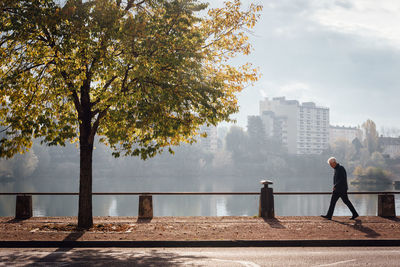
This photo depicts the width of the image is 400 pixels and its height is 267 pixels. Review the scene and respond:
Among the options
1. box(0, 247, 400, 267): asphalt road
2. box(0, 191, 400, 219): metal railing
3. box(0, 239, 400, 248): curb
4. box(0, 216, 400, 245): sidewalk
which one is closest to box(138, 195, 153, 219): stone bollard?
box(0, 191, 400, 219): metal railing

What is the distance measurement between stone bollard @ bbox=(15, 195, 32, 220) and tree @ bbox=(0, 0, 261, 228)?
12.4 feet

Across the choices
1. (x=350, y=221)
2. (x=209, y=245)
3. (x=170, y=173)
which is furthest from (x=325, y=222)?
(x=170, y=173)

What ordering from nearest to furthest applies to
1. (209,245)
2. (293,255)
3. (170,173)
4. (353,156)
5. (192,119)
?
(293,255)
(209,245)
(192,119)
(170,173)
(353,156)

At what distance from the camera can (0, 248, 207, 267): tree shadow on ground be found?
8.42 m

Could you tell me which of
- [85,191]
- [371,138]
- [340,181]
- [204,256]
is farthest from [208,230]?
[371,138]

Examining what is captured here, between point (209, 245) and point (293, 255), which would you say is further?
point (209, 245)

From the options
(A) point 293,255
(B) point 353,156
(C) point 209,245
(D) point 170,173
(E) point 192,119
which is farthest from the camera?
(B) point 353,156

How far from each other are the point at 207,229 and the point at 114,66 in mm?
5354

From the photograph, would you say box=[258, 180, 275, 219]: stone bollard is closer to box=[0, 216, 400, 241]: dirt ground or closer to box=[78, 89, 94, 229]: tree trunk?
box=[0, 216, 400, 241]: dirt ground

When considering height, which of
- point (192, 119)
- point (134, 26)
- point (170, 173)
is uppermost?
point (134, 26)

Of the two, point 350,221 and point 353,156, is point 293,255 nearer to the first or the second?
point 350,221

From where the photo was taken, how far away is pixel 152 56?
39.4 feet

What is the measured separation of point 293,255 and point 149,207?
24.0 ft

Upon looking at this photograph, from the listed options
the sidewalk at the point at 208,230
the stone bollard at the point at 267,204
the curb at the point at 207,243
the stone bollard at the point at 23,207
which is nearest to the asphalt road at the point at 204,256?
the curb at the point at 207,243
